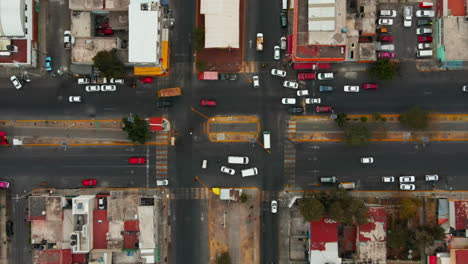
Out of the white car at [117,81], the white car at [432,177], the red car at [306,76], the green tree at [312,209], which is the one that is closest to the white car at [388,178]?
the white car at [432,177]

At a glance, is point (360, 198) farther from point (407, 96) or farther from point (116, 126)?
point (116, 126)

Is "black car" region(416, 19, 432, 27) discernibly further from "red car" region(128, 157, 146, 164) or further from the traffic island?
"red car" region(128, 157, 146, 164)

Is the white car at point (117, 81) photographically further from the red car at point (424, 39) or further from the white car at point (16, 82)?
the red car at point (424, 39)

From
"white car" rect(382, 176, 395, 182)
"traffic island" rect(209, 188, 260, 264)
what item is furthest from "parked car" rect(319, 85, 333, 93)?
"traffic island" rect(209, 188, 260, 264)

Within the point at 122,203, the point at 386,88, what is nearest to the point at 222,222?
the point at 122,203

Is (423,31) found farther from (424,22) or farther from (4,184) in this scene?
(4,184)

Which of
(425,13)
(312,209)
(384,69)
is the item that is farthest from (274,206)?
(425,13)
